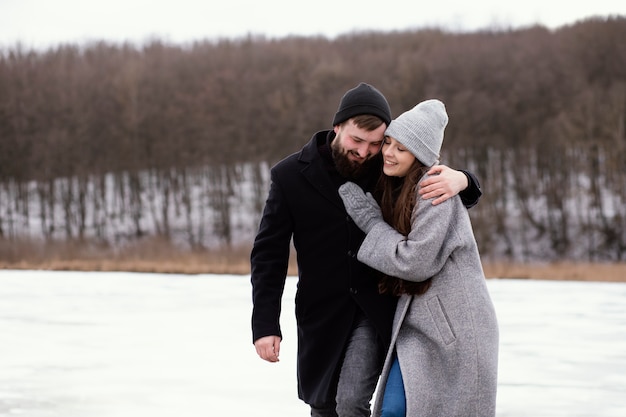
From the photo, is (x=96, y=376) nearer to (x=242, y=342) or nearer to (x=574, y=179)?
(x=242, y=342)

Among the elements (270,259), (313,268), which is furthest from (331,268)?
(270,259)

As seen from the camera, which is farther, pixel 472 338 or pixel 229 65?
pixel 229 65

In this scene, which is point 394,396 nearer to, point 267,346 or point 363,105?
point 267,346

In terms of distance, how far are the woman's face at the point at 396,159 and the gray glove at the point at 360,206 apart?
0.14 metres

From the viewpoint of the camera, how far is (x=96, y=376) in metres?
6.20

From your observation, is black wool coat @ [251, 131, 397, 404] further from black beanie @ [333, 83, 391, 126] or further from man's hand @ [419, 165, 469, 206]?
man's hand @ [419, 165, 469, 206]

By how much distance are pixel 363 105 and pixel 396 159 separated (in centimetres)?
26

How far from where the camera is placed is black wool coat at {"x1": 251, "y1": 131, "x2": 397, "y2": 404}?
3.01m

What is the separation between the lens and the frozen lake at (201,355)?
5246 mm

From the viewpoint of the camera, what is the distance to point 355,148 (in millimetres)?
2926

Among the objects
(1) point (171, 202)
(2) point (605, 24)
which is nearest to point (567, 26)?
(2) point (605, 24)

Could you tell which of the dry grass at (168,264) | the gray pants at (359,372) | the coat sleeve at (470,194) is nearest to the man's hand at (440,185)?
the coat sleeve at (470,194)

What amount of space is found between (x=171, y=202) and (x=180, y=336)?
44814 mm

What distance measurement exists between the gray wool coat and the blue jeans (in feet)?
0.17
